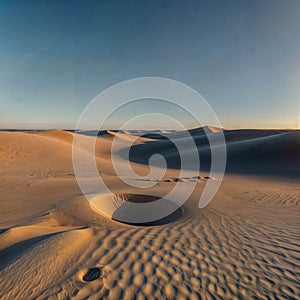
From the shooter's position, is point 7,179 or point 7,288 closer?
point 7,288

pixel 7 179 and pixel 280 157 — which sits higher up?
pixel 280 157

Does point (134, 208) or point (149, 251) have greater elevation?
point (149, 251)

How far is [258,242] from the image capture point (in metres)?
4.00

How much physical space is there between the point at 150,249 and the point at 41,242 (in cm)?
159

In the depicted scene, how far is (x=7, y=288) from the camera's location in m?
2.60

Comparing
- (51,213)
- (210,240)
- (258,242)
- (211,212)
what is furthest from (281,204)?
(51,213)

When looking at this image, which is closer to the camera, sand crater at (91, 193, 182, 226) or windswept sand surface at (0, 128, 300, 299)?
windswept sand surface at (0, 128, 300, 299)

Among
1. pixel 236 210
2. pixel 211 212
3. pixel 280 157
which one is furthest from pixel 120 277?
pixel 280 157

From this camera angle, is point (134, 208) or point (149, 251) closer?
point (149, 251)

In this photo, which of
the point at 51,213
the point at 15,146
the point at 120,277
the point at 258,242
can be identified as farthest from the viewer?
the point at 15,146

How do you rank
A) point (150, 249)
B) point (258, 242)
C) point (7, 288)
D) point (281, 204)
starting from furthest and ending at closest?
point (281, 204), point (258, 242), point (150, 249), point (7, 288)

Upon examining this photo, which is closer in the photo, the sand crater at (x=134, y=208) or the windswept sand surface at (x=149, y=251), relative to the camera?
the windswept sand surface at (x=149, y=251)

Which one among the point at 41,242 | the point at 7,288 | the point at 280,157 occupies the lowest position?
the point at 7,288

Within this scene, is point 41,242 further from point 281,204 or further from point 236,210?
point 281,204
